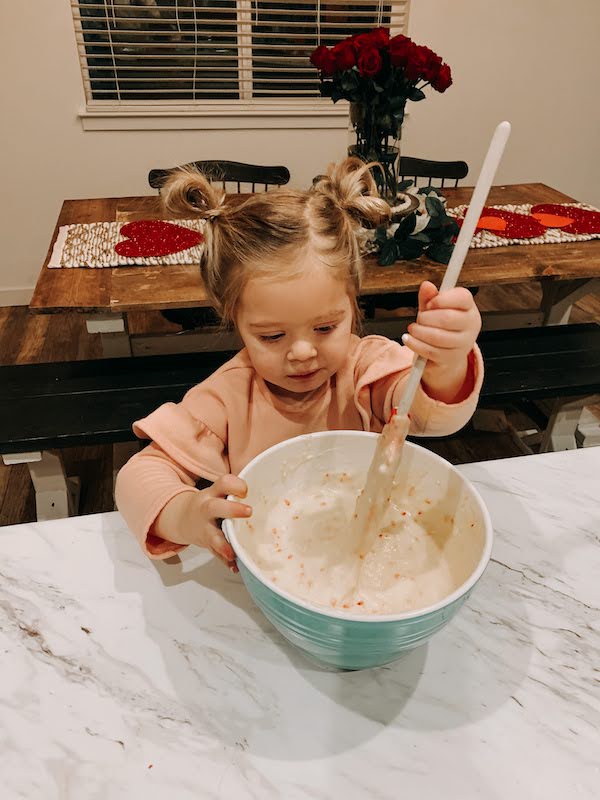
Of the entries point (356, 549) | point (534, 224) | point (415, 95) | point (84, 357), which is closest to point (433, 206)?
point (415, 95)

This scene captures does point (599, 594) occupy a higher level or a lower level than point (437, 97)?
lower

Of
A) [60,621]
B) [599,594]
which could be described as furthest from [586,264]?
[60,621]

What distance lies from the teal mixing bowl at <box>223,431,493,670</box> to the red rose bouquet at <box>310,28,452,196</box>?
1364 mm

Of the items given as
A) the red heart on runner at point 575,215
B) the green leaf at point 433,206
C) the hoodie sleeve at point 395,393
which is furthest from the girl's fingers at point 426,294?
the red heart on runner at point 575,215

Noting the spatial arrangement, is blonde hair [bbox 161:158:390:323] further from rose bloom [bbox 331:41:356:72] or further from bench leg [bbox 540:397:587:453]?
bench leg [bbox 540:397:587:453]

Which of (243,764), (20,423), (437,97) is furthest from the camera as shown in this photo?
(437,97)

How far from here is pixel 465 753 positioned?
55cm

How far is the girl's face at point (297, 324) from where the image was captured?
79cm

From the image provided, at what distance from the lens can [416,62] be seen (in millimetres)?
1676

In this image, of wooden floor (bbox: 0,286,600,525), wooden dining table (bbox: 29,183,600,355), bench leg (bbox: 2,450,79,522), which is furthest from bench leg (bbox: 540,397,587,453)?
bench leg (bbox: 2,450,79,522)

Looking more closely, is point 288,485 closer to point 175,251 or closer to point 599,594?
point 599,594

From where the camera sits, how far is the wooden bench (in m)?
1.45

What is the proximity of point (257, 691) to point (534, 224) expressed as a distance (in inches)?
80.2

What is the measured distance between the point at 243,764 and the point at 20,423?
114 cm
